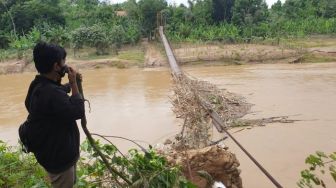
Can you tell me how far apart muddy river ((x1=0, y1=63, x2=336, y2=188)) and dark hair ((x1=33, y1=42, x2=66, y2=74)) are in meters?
3.34

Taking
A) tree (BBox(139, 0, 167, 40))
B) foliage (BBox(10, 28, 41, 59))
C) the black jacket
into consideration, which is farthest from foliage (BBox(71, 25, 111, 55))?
the black jacket

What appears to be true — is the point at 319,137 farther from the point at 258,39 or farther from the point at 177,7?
the point at 177,7

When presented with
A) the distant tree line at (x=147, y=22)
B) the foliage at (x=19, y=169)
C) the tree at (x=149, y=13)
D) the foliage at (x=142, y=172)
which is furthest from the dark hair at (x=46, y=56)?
the tree at (x=149, y=13)

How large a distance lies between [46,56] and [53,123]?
0.35 metres

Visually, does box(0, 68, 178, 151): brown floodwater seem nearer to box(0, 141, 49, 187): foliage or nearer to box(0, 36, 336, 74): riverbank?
box(0, 36, 336, 74): riverbank

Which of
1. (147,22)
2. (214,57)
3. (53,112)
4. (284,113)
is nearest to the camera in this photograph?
(53,112)

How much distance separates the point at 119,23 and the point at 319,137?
19.7 meters

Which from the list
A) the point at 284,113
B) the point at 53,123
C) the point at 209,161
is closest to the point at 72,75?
the point at 53,123

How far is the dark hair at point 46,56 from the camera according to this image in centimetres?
221

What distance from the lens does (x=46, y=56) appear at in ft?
7.25

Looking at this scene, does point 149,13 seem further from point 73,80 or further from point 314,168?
point 314,168

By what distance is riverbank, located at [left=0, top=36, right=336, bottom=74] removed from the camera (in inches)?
764

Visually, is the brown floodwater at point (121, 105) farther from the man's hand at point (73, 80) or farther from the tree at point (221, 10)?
the tree at point (221, 10)

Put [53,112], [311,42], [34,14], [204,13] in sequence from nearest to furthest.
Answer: [53,112], [311,42], [34,14], [204,13]
